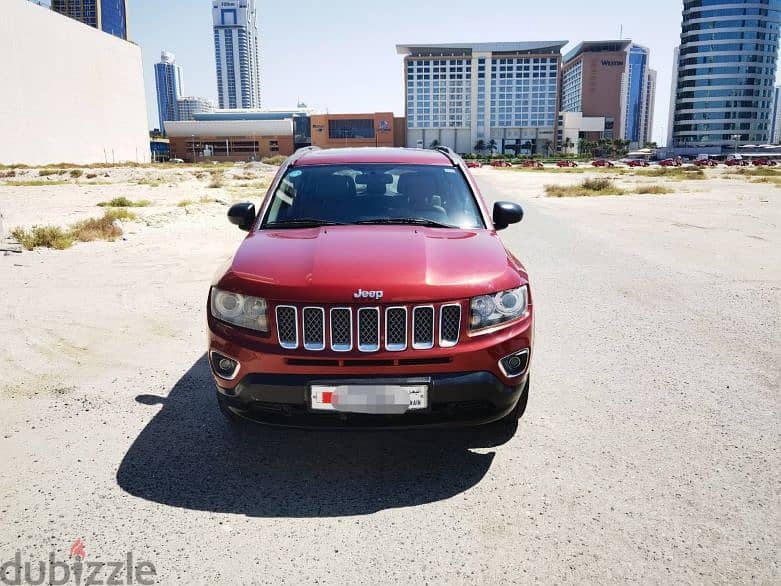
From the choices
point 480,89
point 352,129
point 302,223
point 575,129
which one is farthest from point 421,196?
point 575,129

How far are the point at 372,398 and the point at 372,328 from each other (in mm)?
358

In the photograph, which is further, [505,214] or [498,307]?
[505,214]

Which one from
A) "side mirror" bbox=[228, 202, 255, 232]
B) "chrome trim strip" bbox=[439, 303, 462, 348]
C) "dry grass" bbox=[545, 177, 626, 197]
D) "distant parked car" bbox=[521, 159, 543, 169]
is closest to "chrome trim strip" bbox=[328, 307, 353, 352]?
"chrome trim strip" bbox=[439, 303, 462, 348]

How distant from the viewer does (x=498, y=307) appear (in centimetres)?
331

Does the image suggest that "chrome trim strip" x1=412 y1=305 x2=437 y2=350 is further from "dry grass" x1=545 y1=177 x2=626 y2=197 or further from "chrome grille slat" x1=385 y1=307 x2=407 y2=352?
"dry grass" x1=545 y1=177 x2=626 y2=197

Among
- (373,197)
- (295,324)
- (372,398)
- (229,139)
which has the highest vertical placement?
(229,139)

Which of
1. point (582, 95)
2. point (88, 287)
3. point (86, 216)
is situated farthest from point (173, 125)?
point (88, 287)

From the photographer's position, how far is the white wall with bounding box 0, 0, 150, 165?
74.3m

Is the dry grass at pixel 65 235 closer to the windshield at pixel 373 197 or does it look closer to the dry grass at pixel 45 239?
the dry grass at pixel 45 239

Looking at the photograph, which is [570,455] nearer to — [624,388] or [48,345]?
[624,388]

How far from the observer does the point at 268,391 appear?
3100 mm

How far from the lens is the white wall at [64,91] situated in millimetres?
74312

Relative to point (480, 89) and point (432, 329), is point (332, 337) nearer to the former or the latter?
point (432, 329)

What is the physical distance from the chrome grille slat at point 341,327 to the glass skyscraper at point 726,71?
6156 inches
